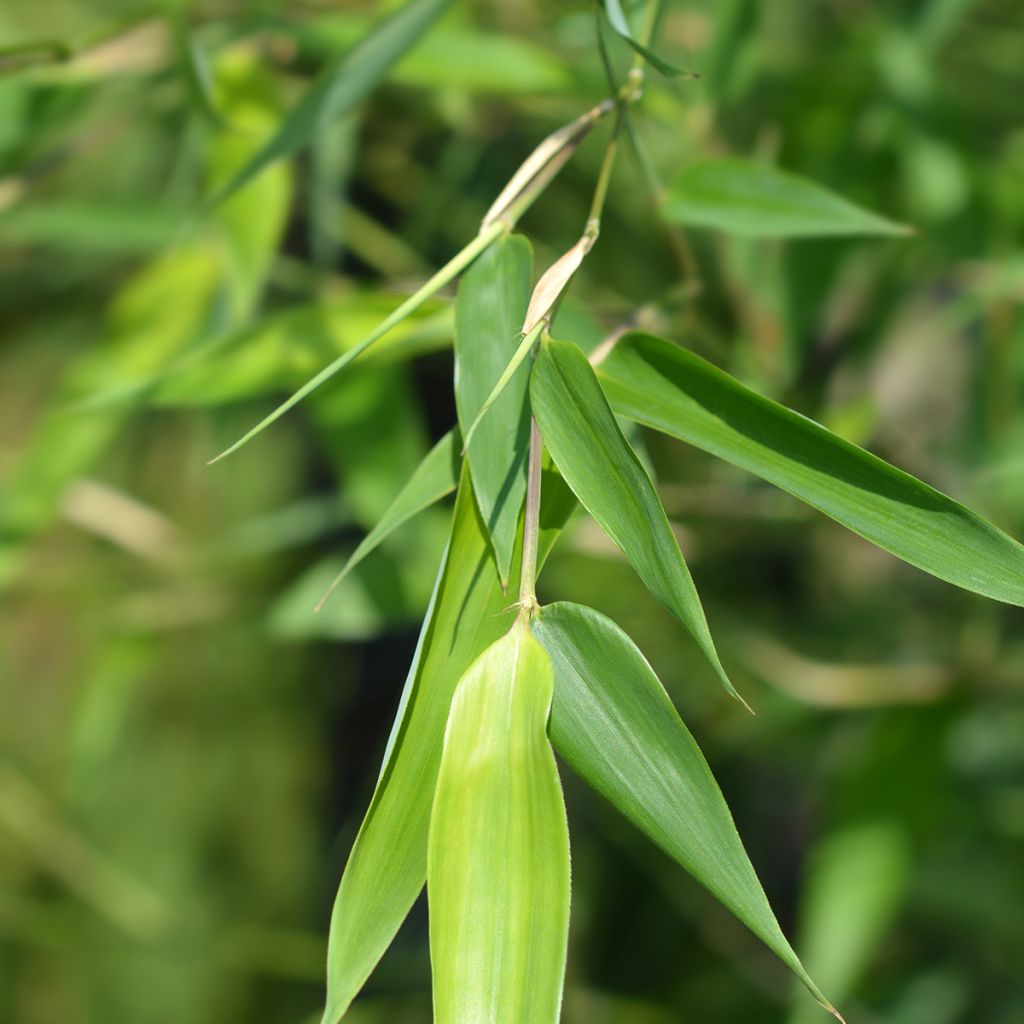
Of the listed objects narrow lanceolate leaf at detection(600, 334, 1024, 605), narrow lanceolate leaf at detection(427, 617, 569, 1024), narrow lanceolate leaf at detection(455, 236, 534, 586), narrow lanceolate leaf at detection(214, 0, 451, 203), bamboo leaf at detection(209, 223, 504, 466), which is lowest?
narrow lanceolate leaf at detection(427, 617, 569, 1024)

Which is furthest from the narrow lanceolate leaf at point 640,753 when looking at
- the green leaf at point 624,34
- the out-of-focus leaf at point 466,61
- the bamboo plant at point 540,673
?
the out-of-focus leaf at point 466,61

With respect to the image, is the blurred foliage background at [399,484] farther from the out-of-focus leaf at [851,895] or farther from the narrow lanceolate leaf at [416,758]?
the narrow lanceolate leaf at [416,758]

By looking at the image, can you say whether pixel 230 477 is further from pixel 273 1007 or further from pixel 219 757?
pixel 273 1007

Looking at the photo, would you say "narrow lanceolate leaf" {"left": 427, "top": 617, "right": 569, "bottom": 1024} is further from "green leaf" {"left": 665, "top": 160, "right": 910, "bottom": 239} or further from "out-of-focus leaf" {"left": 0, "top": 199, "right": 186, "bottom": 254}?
"out-of-focus leaf" {"left": 0, "top": 199, "right": 186, "bottom": 254}

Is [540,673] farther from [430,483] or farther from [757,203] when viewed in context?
[757,203]

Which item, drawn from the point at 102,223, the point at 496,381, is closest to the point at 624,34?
the point at 496,381

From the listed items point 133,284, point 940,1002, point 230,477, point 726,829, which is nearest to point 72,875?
point 230,477

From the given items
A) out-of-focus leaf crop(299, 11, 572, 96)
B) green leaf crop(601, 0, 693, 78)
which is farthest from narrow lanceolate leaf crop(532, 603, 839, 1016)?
out-of-focus leaf crop(299, 11, 572, 96)
